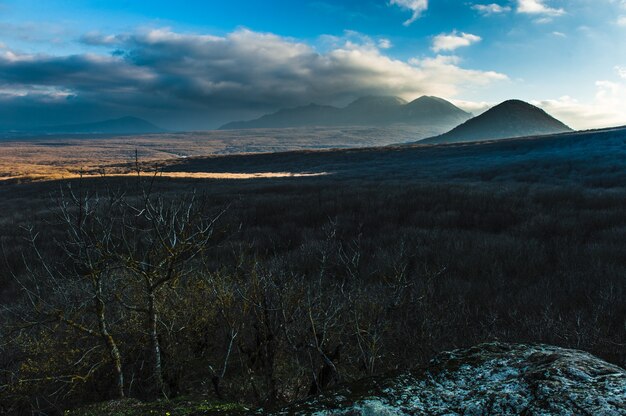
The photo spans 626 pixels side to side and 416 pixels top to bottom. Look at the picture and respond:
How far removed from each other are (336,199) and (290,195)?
439cm

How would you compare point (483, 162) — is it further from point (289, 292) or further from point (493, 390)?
point (493, 390)

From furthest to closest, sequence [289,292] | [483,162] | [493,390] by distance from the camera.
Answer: [483,162], [289,292], [493,390]

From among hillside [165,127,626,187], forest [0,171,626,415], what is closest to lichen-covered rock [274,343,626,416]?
forest [0,171,626,415]

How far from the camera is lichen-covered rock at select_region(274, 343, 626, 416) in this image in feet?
5.56

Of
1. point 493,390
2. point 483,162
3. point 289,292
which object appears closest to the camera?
point 493,390

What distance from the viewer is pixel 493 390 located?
6.29ft

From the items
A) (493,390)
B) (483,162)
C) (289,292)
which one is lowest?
(289,292)

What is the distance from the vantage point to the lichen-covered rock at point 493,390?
1694mm

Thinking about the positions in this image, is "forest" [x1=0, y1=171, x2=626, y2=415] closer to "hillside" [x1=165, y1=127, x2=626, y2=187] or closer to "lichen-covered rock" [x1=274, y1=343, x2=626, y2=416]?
"lichen-covered rock" [x1=274, y1=343, x2=626, y2=416]

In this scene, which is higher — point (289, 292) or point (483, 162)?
point (483, 162)

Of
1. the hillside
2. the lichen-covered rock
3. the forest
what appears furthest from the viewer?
Answer: the hillside

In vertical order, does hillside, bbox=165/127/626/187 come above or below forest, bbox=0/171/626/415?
above

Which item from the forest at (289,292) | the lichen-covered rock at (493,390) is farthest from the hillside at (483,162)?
the lichen-covered rock at (493,390)

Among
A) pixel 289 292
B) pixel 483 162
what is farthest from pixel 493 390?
pixel 483 162
